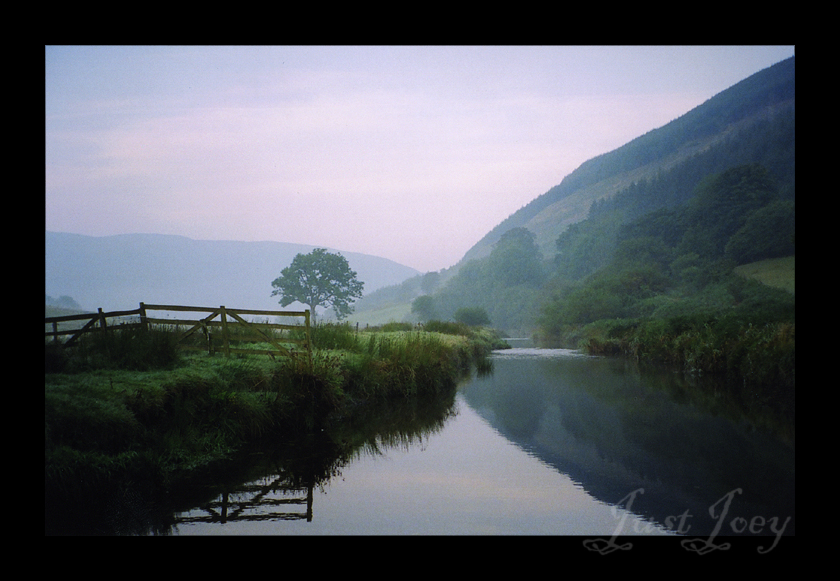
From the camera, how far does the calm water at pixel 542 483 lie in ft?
23.1

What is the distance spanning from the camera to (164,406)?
9.46 meters

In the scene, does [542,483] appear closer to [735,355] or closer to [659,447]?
[659,447]

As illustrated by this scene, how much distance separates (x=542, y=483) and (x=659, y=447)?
317cm

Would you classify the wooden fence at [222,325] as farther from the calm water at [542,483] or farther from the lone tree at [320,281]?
the lone tree at [320,281]

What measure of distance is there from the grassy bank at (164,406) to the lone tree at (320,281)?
30.5m

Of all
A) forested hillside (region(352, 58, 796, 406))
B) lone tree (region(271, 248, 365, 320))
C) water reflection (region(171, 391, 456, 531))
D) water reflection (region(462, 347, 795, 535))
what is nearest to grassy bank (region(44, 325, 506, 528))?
water reflection (region(171, 391, 456, 531))

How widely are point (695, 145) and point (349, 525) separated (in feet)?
468

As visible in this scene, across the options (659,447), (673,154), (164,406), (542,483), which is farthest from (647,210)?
(164,406)

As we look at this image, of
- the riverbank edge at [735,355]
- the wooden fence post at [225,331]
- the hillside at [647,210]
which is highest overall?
the hillside at [647,210]

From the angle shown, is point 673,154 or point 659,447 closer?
point 659,447

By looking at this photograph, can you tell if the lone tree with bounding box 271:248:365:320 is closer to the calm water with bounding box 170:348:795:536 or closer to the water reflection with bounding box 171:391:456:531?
the water reflection with bounding box 171:391:456:531

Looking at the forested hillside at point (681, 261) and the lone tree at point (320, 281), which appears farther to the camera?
the lone tree at point (320, 281)

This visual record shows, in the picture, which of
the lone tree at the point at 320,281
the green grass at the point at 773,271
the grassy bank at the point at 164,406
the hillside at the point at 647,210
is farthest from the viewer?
the hillside at the point at 647,210

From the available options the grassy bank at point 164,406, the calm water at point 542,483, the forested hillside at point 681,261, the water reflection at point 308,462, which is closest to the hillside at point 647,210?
the forested hillside at point 681,261
